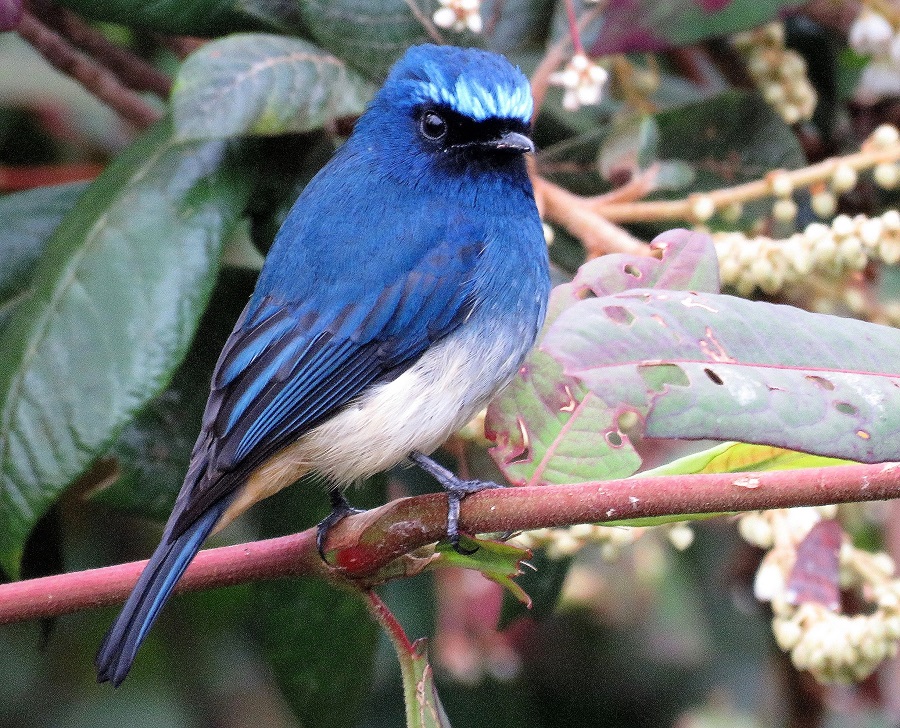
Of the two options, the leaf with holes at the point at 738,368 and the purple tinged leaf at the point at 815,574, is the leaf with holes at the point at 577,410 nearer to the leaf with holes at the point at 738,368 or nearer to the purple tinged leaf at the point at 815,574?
the leaf with holes at the point at 738,368

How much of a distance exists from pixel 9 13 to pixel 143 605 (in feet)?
3.64

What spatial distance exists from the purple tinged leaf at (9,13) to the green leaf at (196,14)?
161 millimetres

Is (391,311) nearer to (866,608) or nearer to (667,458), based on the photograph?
(667,458)

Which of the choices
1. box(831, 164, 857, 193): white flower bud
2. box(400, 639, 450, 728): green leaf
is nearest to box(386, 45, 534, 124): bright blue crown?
box(831, 164, 857, 193): white flower bud

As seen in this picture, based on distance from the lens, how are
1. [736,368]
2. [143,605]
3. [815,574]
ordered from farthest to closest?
[815,574] → [143,605] → [736,368]

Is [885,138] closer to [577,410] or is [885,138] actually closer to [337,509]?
[577,410]

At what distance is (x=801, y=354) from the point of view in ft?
4.70

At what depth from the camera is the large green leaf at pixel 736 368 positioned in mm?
1292

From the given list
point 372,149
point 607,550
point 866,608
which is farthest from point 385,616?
point 866,608

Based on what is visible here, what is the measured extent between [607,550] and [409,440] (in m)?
0.45

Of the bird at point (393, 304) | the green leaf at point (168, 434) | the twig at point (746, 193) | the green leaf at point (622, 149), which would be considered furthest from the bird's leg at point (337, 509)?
the green leaf at point (622, 149)

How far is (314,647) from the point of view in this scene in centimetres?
234

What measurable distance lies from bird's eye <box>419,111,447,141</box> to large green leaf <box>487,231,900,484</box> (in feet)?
3.54

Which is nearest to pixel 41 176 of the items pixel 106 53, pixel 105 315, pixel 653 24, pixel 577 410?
pixel 106 53
